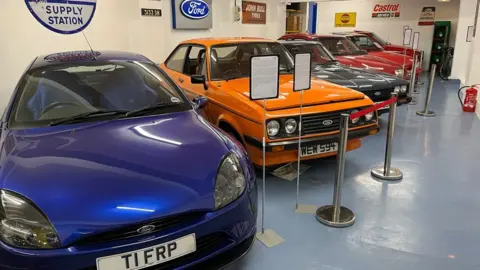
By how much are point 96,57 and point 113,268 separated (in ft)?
5.97

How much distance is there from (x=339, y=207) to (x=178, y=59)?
9.19ft

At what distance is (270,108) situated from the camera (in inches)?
118

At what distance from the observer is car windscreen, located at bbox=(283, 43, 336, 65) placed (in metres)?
5.64

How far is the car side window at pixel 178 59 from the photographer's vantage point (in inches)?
174

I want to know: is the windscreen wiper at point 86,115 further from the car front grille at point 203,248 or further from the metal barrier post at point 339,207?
the metal barrier post at point 339,207

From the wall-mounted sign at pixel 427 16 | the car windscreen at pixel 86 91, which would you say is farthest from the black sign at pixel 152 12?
the wall-mounted sign at pixel 427 16

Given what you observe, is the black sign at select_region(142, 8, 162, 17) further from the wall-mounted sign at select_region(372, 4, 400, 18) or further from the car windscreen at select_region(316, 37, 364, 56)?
the wall-mounted sign at select_region(372, 4, 400, 18)

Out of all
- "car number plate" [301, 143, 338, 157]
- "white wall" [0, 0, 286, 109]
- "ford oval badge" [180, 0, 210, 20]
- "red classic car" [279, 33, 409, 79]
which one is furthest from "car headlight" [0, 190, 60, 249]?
"ford oval badge" [180, 0, 210, 20]

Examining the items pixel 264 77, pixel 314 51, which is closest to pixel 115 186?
pixel 264 77

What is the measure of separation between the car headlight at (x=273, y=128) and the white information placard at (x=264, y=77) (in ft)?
1.60

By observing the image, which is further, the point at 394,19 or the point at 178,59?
the point at 394,19

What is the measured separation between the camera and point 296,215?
281 centimetres

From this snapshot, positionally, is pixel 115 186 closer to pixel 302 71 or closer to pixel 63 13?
pixel 302 71

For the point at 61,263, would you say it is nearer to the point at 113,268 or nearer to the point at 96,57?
the point at 113,268
